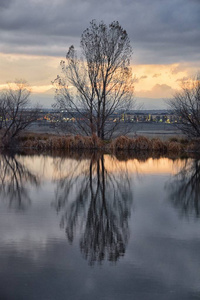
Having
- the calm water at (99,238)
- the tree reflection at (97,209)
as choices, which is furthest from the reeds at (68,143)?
the calm water at (99,238)

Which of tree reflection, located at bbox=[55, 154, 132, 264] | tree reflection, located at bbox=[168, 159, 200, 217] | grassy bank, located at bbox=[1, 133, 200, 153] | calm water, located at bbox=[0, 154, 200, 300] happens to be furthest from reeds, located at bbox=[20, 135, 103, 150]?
calm water, located at bbox=[0, 154, 200, 300]

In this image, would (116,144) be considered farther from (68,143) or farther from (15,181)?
(15,181)

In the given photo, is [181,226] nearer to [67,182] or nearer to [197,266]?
[197,266]

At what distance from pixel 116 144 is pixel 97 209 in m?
19.2

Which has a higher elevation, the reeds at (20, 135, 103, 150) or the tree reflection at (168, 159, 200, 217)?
the reeds at (20, 135, 103, 150)

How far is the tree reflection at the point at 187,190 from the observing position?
11.6m

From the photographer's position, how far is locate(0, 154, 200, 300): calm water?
5980 mm

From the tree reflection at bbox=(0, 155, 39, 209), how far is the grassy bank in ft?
25.9

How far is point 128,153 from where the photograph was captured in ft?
93.1

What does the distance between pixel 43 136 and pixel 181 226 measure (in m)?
25.7

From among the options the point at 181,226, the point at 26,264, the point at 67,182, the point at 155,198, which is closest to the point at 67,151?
the point at 67,182

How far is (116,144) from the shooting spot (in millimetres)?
30141

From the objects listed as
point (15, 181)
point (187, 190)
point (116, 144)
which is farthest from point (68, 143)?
point (187, 190)

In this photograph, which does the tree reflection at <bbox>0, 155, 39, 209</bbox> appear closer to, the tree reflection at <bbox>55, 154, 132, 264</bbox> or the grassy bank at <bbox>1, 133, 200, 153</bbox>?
the tree reflection at <bbox>55, 154, 132, 264</bbox>
